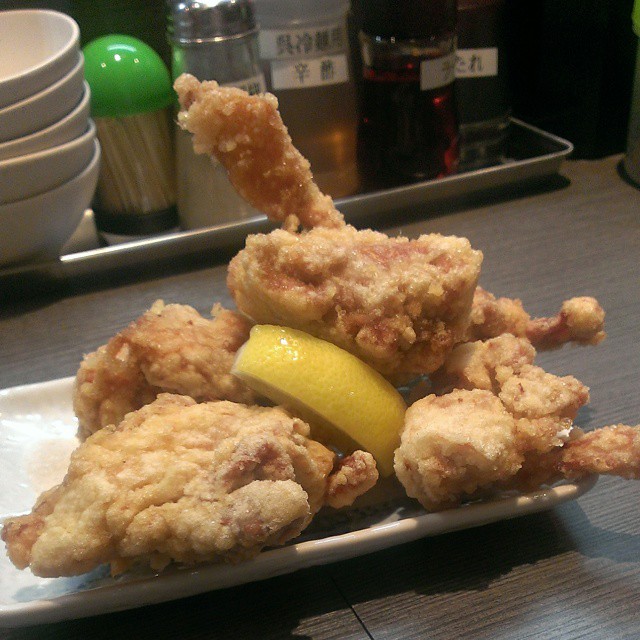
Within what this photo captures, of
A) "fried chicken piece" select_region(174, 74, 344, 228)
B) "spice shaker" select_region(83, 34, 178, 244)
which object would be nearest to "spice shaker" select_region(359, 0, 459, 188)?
"spice shaker" select_region(83, 34, 178, 244)

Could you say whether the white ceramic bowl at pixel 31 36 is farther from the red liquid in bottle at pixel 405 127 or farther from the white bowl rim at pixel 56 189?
the red liquid in bottle at pixel 405 127

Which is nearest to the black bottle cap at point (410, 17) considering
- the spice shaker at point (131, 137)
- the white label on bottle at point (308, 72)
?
the white label on bottle at point (308, 72)

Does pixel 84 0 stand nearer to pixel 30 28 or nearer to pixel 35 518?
pixel 30 28

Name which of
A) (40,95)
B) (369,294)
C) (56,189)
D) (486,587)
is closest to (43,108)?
(40,95)

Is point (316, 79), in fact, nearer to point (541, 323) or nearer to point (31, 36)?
point (31, 36)

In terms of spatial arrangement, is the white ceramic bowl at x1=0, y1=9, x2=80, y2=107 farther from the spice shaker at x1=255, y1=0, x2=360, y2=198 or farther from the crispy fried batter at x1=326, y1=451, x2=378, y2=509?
the crispy fried batter at x1=326, y1=451, x2=378, y2=509

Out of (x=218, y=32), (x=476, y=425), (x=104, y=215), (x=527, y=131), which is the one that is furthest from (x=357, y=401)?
(x=527, y=131)

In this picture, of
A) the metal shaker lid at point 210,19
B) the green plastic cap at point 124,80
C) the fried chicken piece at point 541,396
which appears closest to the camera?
the fried chicken piece at point 541,396
